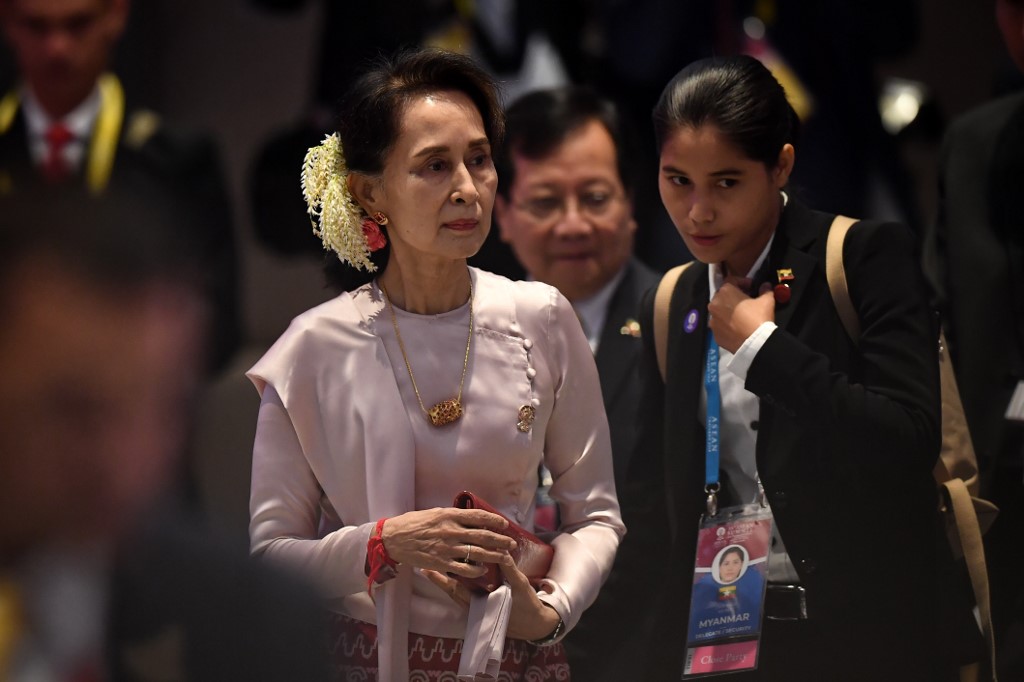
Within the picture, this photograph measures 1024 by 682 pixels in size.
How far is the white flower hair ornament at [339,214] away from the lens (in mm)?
2840

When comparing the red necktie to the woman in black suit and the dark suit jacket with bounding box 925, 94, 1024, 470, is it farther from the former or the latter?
the dark suit jacket with bounding box 925, 94, 1024, 470

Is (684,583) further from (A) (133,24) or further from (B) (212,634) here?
(A) (133,24)

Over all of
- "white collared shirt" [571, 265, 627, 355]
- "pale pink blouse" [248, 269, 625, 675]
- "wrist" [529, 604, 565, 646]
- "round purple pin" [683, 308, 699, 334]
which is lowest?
"wrist" [529, 604, 565, 646]

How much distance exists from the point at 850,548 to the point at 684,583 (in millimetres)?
343

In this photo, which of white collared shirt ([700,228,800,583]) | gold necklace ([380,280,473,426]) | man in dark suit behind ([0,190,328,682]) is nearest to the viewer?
man in dark suit behind ([0,190,328,682])

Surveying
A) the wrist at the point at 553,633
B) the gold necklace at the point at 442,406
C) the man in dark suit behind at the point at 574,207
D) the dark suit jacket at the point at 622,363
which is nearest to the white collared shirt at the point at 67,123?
the man in dark suit behind at the point at 574,207

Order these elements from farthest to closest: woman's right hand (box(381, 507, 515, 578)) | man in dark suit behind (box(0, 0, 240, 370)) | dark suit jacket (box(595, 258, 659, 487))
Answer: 1. man in dark suit behind (box(0, 0, 240, 370))
2. dark suit jacket (box(595, 258, 659, 487))
3. woman's right hand (box(381, 507, 515, 578))

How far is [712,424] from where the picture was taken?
9.86 ft

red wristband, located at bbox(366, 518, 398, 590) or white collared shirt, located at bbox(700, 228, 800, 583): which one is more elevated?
white collared shirt, located at bbox(700, 228, 800, 583)

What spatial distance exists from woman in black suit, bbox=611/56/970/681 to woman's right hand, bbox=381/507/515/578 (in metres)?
0.54

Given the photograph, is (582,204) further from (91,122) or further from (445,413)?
(91,122)

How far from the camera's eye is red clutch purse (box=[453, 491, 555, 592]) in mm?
2701

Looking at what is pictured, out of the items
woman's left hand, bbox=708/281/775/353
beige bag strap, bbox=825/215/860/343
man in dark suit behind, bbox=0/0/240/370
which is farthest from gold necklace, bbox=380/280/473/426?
man in dark suit behind, bbox=0/0/240/370

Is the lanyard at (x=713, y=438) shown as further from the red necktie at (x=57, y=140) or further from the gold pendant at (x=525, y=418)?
the red necktie at (x=57, y=140)
